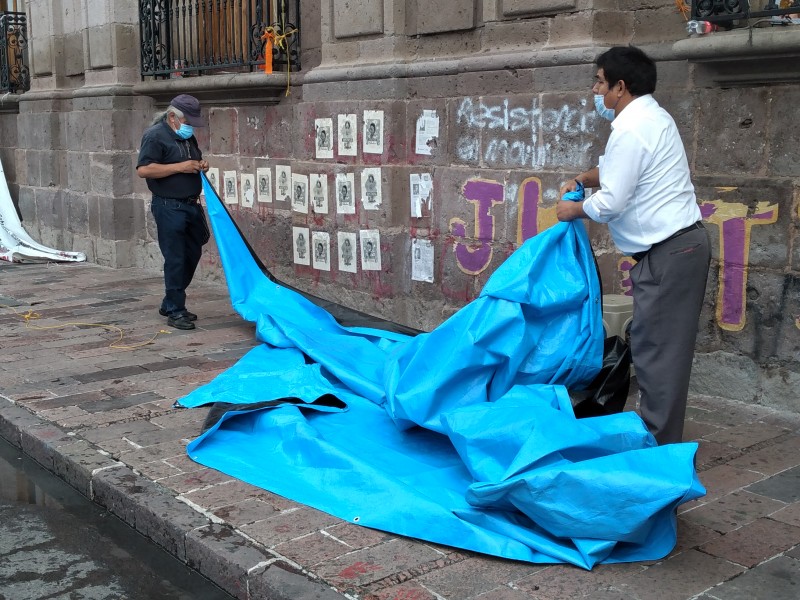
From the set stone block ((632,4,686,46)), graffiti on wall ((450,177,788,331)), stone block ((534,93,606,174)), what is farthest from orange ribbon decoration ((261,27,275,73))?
stone block ((632,4,686,46))

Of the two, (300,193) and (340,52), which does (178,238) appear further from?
(340,52)

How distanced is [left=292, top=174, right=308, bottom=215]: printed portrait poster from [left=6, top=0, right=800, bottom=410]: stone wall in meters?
0.08

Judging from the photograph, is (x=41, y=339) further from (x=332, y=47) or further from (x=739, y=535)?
(x=739, y=535)

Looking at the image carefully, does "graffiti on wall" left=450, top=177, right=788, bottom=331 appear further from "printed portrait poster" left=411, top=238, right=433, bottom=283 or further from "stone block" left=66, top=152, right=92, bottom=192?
"stone block" left=66, top=152, right=92, bottom=192

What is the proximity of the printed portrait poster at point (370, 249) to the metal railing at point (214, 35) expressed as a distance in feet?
6.58

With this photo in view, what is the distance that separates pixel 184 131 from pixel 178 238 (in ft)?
2.82

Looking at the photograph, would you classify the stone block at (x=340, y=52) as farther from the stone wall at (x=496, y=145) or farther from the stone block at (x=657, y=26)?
the stone block at (x=657, y=26)

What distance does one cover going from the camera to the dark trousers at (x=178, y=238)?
7844mm

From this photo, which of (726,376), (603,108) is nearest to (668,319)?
(603,108)

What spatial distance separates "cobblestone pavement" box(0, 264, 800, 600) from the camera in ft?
11.3

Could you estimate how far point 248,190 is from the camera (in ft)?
32.0

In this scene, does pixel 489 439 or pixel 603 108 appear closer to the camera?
pixel 489 439

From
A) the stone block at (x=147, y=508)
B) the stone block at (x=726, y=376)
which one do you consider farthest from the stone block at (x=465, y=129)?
the stone block at (x=147, y=508)

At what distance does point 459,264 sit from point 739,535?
3.65m
